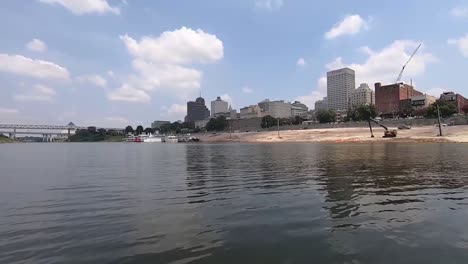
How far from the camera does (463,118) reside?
182875mm

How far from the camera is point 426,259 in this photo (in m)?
12.3

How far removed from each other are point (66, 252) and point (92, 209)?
8576 millimetres

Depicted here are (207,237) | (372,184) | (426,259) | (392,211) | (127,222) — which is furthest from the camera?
(372,184)

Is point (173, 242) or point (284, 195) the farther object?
point (284, 195)

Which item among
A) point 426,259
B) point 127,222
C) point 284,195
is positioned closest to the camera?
point 426,259

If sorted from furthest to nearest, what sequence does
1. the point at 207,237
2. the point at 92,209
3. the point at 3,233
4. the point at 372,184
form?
the point at 372,184 → the point at 92,209 → the point at 3,233 → the point at 207,237

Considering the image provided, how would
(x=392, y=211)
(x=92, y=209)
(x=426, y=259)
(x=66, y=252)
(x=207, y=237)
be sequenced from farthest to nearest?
1. (x=92, y=209)
2. (x=392, y=211)
3. (x=207, y=237)
4. (x=66, y=252)
5. (x=426, y=259)

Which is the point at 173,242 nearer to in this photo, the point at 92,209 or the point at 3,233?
the point at 3,233

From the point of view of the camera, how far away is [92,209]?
21.9m

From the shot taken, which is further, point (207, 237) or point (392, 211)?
point (392, 211)

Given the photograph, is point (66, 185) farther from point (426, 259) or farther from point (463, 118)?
point (463, 118)

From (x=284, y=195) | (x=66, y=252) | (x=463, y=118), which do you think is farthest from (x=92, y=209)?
(x=463, y=118)

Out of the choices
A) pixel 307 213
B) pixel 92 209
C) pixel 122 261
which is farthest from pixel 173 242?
pixel 92 209

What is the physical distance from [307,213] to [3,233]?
14.3m
